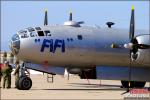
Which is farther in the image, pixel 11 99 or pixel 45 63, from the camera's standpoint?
pixel 45 63

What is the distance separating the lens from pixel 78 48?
85.3 feet

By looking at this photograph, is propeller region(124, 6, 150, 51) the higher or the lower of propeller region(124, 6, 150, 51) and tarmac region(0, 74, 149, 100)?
the higher

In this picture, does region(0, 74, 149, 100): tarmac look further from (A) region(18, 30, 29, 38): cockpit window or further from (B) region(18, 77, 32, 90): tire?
(A) region(18, 30, 29, 38): cockpit window

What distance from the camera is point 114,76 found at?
2608 cm

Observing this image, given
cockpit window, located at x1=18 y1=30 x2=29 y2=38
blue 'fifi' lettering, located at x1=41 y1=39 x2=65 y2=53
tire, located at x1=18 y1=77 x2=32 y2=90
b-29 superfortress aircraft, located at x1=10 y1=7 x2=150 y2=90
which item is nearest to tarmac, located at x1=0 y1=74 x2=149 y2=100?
tire, located at x1=18 y1=77 x2=32 y2=90

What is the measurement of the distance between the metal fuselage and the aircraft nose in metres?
0.20

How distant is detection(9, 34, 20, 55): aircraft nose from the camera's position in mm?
25023

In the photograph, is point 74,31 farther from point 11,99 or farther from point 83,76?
point 11,99

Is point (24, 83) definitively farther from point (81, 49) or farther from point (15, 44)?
point (81, 49)

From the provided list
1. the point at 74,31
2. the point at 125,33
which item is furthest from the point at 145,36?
the point at 74,31

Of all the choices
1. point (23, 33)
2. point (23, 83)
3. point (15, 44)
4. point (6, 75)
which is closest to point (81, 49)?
point (23, 33)

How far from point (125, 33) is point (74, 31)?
11.4 ft

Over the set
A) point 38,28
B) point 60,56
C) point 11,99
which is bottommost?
point 11,99

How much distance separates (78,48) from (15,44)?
3.85 metres
